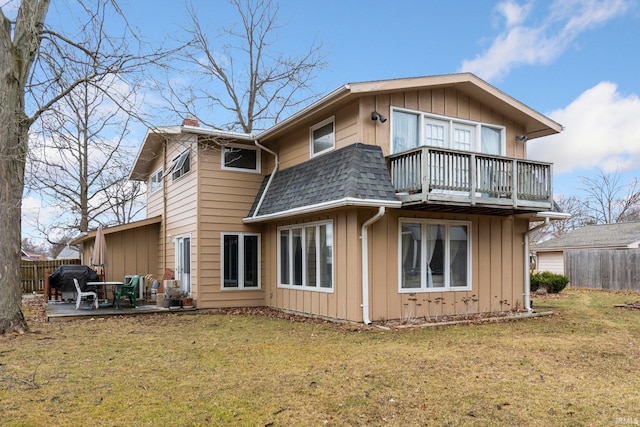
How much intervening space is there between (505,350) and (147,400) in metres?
4.78

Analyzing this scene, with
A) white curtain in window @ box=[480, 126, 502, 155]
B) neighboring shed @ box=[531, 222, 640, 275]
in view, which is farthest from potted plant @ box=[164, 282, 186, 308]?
neighboring shed @ box=[531, 222, 640, 275]

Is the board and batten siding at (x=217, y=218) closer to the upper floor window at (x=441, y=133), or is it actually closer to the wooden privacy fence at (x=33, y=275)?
the upper floor window at (x=441, y=133)

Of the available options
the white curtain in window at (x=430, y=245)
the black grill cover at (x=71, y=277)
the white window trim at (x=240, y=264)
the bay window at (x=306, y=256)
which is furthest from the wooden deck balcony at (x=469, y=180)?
the black grill cover at (x=71, y=277)

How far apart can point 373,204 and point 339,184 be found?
81cm

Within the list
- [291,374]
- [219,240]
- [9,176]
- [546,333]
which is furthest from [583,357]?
[9,176]

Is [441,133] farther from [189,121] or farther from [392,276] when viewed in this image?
[189,121]

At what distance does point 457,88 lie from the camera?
10430 mm

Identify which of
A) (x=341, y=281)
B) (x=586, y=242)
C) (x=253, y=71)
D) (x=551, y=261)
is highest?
(x=253, y=71)

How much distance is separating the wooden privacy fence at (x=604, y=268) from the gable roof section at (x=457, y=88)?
1160 cm

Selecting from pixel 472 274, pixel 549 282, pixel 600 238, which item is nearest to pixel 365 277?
pixel 472 274

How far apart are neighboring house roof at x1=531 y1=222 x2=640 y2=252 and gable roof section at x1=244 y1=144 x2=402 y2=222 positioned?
17.9 m

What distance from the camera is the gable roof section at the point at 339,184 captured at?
851cm

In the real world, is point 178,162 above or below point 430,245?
above

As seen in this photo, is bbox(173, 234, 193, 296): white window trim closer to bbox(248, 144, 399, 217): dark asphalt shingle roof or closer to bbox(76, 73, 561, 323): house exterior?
bbox(76, 73, 561, 323): house exterior
